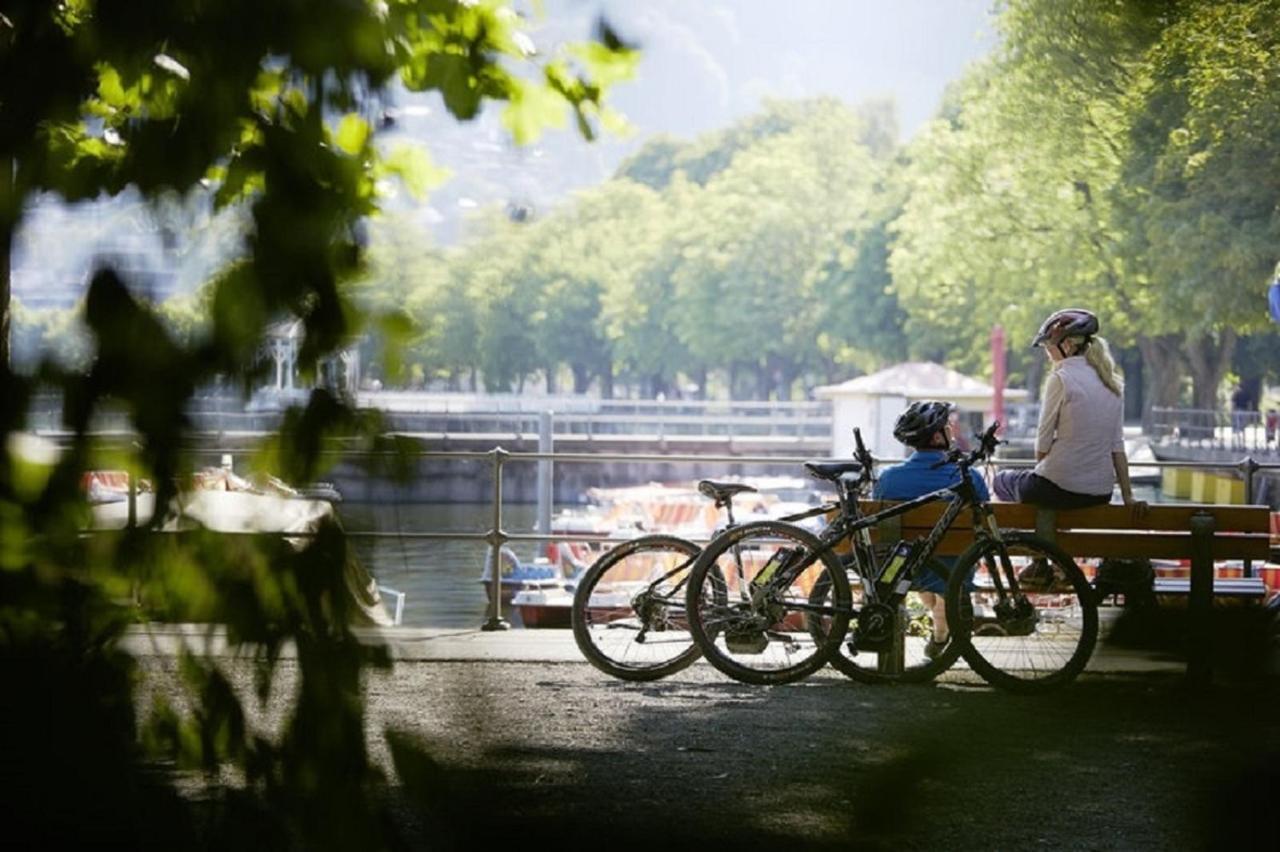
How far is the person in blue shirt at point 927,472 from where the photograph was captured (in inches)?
310

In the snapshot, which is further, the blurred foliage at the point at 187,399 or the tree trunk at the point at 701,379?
the tree trunk at the point at 701,379

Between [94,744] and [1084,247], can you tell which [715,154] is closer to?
[1084,247]

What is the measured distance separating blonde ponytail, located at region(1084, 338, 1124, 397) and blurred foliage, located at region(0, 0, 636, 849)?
6.74m

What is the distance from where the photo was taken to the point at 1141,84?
1.33m

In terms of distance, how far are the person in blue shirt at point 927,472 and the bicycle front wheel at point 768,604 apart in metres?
0.36

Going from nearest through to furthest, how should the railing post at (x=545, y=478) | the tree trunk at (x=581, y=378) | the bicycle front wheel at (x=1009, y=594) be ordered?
the bicycle front wheel at (x=1009, y=594) < the railing post at (x=545, y=478) < the tree trunk at (x=581, y=378)

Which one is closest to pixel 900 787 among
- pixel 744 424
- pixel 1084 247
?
pixel 1084 247

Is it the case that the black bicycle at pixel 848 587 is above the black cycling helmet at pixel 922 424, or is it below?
below

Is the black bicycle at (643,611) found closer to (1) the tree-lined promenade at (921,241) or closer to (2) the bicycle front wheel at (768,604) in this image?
(2) the bicycle front wheel at (768,604)

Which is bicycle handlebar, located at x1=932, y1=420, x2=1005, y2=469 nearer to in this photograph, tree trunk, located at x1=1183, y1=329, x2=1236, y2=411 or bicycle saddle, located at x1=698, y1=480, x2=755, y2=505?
bicycle saddle, located at x1=698, y1=480, x2=755, y2=505

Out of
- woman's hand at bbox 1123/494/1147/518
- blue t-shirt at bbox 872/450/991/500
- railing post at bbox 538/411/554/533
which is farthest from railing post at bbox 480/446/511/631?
railing post at bbox 538/411/554/533

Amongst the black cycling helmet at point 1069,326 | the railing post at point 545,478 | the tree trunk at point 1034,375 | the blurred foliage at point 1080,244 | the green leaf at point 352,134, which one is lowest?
the railing post at point 545,478

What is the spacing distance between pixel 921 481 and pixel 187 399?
6.91 meters

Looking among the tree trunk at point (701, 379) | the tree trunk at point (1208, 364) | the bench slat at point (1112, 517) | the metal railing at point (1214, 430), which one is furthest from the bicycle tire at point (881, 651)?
the tree trunk at point (701, 379)
